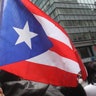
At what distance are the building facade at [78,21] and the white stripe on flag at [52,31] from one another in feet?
134

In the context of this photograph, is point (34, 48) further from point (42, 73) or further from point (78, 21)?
point (78, 21)

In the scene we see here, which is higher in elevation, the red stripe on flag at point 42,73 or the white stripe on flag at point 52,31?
the white stripe on flag at point 52,31

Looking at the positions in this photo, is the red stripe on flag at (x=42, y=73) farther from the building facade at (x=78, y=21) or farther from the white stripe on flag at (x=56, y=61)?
the building facade at (x=78, y=21)

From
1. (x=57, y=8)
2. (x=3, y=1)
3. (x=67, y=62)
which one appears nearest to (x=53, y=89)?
(x=67, y=62)

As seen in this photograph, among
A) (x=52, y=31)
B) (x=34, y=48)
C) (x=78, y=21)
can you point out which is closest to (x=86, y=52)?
(x=78, y=21)

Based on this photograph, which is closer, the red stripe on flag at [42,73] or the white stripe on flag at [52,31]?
the red stripe on flag at [42,73]

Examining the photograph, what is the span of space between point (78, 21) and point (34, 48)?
46.1 meters

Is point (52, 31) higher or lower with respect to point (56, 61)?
higher

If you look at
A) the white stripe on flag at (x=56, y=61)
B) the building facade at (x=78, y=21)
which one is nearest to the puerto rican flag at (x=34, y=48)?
the white stripe on flag at (x=56, y=61)

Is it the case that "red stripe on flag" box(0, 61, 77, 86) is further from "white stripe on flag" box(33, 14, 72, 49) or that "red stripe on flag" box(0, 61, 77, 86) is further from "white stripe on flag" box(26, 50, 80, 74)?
"white stripe on flag" box(33, 14, 72, 49)

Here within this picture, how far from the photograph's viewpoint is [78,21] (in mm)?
48594

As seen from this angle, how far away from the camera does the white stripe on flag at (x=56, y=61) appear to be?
2.91 m

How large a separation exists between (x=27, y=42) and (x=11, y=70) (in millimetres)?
392

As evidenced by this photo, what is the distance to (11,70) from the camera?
257 cm
